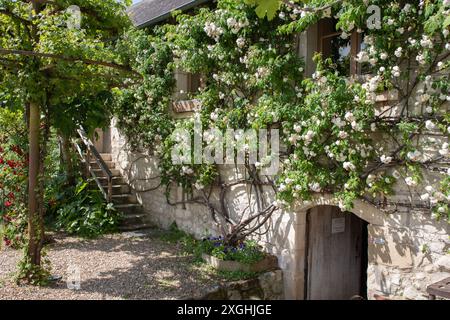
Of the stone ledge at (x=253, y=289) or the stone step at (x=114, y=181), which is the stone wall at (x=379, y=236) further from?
the stone step at (x=114, y=181)

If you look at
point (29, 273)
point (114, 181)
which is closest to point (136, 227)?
point (114, 181)

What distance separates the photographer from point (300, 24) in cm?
501

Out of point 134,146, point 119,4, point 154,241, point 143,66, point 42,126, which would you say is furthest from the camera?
point 134,146

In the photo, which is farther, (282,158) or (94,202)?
(94,202)

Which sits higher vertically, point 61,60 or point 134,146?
point 61,60

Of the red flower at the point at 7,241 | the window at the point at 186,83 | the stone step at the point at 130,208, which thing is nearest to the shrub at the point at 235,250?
the stone step at the point at 130,208

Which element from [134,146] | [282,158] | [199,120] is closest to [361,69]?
[282,158]

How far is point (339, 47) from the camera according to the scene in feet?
18.3

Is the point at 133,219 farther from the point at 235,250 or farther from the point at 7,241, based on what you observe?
the point at 235,250

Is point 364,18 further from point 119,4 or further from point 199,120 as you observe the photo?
point 119,4

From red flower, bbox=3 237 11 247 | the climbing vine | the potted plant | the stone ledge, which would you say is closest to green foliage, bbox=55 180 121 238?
red flower, bbox=3 237 11 247

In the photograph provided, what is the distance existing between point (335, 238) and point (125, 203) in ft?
15.4

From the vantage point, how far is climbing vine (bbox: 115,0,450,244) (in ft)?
14.3
